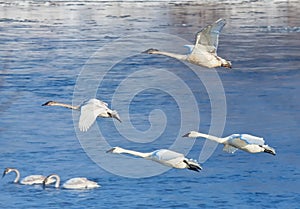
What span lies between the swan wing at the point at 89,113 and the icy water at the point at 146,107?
2.24 feet

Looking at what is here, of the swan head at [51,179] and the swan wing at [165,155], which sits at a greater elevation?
the swan wing at [165,155]

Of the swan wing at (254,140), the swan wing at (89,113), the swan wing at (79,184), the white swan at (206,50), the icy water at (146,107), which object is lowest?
the icy water at (146,107)

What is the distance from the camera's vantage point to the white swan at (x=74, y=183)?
10.4 meters

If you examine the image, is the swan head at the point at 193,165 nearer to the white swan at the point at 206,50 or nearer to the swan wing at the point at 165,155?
the swan wing at the point at 165,155

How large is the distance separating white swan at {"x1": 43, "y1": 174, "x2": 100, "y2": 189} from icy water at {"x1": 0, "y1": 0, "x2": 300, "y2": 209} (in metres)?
0.08

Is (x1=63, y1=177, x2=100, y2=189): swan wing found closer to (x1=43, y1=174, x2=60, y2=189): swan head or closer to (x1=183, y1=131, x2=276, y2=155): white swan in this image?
(x1=43, y1=174, x2=60, y2=189): swan head

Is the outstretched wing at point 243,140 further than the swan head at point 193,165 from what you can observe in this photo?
Yes

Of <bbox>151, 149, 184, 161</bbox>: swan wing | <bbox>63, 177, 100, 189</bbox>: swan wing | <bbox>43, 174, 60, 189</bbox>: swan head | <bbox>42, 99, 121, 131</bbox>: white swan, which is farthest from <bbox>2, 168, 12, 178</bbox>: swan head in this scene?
<bbox>151, 149, 184, 161</bbox>: swan wing

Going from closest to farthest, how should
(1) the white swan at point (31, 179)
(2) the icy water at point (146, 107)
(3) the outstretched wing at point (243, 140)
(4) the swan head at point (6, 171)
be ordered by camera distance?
(3) the outstretched wing at point (243, 140) → (2) the icy water at point (146, 107) → (1) the white swan at point (31, 179) → (4) the swan head at point (6, 171)

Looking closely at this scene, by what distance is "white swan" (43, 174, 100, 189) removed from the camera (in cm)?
1039

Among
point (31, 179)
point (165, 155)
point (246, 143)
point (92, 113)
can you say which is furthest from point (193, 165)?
point (31, 179)

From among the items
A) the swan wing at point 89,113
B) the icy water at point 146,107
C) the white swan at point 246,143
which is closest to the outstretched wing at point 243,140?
the white swan at point 246,143

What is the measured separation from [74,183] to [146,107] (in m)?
4.89

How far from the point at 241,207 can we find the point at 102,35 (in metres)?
15.1
